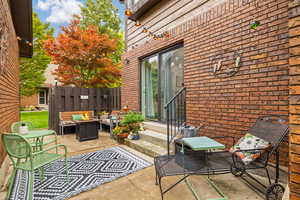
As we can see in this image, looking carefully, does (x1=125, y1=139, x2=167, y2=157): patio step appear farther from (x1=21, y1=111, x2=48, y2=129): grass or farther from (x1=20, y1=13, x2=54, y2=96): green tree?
(x1=20, y1=13, x2=54, y2=96): green tree

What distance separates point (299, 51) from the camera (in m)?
1.18

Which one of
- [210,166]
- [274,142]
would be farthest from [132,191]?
[274,142]

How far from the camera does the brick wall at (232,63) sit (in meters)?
2.16

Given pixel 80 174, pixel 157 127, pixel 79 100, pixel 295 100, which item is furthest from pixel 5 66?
pixel 295 100

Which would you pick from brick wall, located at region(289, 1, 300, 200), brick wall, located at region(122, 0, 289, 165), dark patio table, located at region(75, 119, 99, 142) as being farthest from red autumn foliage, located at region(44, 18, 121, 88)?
brick wall, located at region(289, 1, 300, 200)

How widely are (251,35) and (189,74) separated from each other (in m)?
1.34

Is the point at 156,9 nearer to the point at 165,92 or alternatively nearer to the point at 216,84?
the point at 165,92

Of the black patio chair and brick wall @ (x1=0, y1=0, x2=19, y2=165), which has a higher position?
brick wall @ (x1=0, y1=0, x2=19, y2=165)

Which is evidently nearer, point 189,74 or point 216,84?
point 216,84

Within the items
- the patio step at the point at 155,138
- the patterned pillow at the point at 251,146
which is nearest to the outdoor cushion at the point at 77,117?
the patio step at the point at 155,138

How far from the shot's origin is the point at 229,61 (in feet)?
8.88

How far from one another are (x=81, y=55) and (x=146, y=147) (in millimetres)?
5322

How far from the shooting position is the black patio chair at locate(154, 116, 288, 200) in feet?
5.72

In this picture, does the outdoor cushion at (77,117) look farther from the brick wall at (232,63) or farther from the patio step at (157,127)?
the brick wall at (232,63)
